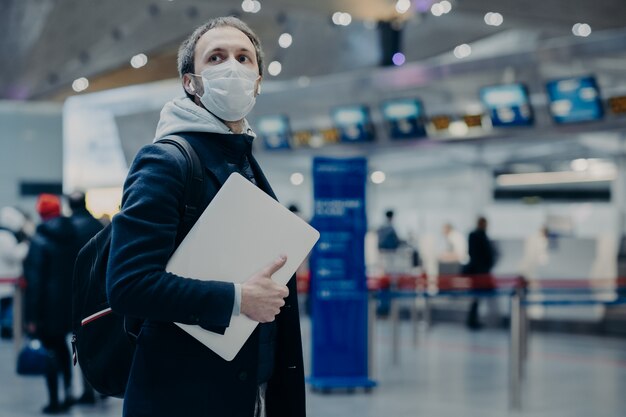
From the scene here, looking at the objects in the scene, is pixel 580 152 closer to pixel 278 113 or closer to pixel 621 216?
pixel 621 216

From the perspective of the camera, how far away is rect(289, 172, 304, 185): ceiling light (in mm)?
22048

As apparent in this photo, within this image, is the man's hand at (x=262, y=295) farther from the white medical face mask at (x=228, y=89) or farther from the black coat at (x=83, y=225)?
the black coat at (x=83, y=225)

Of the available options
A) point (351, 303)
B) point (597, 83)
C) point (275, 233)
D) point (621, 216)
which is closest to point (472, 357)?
point (351, 303)

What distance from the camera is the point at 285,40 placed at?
18.9m

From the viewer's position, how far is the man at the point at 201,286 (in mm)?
1894

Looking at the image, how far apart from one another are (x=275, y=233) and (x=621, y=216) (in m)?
14.9

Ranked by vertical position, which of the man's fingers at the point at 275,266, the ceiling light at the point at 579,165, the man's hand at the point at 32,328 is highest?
the ceiling light at the point at 579,165

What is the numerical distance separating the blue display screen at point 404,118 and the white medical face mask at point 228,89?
44.9 ft

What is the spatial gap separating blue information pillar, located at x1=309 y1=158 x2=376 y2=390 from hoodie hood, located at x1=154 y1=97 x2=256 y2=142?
635 centimetres

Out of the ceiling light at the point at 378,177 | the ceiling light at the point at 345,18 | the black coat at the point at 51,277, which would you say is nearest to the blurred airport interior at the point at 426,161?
the ceiling light at the point at 378,177

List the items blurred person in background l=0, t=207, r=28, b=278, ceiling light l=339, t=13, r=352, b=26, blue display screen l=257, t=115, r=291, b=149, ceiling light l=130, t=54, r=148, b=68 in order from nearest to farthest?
blurred person in background l=0, t=207, r=28, b=278
ceiling light l=339, t=13, r=352, b=26
ceiling light l=130, t=54, r=148, b=68
blue display screen l=257, t=115, r=291, b=149

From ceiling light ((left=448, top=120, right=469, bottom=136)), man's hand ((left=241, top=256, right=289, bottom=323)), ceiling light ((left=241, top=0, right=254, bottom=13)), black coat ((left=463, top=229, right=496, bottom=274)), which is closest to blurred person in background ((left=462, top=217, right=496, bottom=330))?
black coat ((left=463, top=229, right=496, bottom=274))

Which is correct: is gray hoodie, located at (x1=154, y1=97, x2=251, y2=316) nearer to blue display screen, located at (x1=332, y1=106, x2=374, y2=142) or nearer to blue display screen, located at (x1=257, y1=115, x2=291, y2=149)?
blue display screen, located at (x1=332, y1=106, x2=374, y2=142)

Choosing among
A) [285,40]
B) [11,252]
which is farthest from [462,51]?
[11,252]
